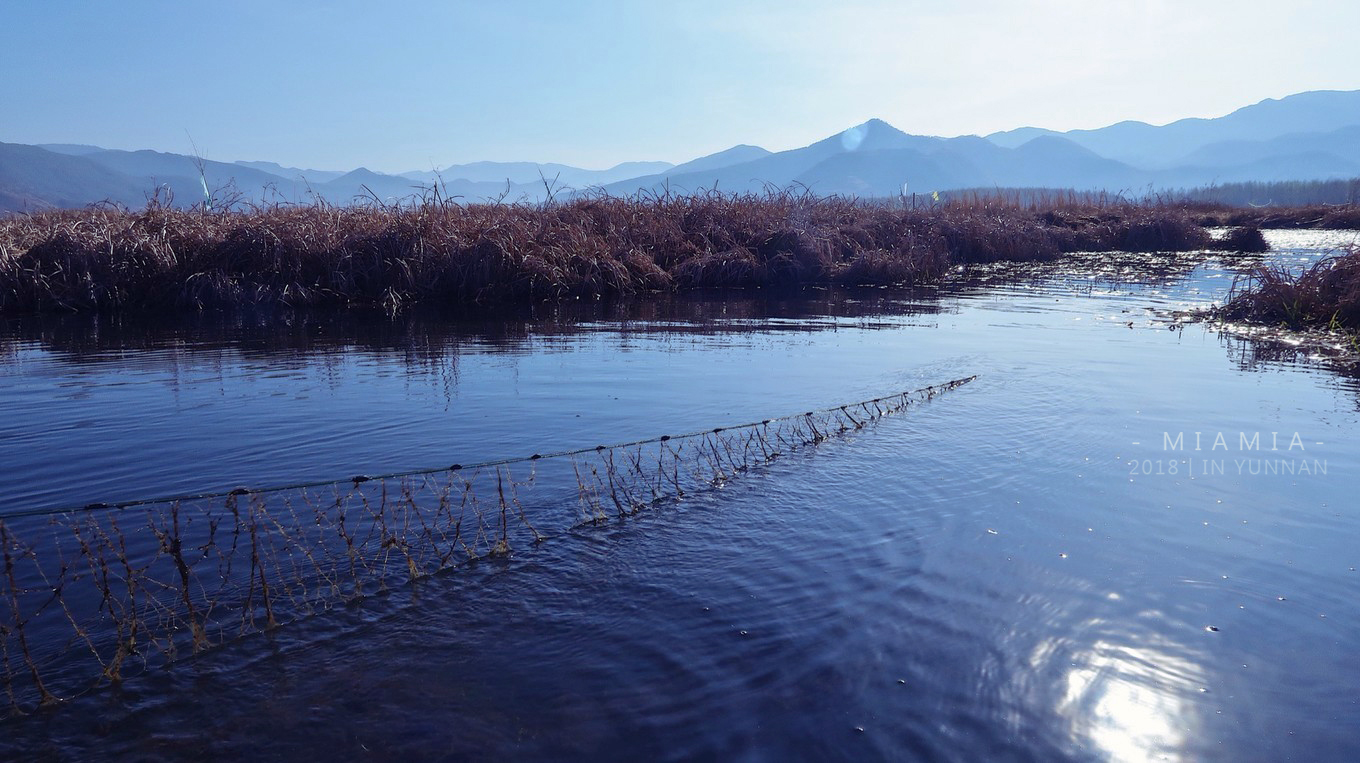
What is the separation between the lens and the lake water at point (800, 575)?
11.4 feet


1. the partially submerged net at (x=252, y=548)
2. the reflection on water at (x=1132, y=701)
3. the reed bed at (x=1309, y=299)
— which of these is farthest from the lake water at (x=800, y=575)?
the reed bed at (x=1309, y=299)

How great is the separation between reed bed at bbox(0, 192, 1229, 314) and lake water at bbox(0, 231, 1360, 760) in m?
7.38

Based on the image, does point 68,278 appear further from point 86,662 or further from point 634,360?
point 86,662

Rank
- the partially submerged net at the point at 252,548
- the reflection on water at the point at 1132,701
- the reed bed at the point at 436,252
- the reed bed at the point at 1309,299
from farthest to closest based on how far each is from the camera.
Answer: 1. the reed bed at the point at 436,252
2. the reed bed at the point at 1309,299
3. the partially submerged net at the point at 252,548
4. the reflection on water at the point at 1132,701

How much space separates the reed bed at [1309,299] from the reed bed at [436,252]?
10259 mm

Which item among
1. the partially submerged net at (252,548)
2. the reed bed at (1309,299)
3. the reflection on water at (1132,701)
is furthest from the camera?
the reed bed at (1309,299)

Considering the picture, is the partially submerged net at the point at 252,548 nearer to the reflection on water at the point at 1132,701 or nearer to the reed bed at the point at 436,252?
the reflection on water at the point at 1132,701

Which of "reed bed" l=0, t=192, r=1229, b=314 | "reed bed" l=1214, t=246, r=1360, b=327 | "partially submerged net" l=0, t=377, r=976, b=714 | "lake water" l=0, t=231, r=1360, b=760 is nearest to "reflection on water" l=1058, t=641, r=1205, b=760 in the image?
"lake water" l=0, t=231, r=1360, b=760

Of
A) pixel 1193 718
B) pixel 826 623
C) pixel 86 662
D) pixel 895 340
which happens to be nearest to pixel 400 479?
pixel 86 662

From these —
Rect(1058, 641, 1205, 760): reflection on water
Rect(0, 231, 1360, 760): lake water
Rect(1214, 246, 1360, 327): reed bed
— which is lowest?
Rect(1058, 641, 1205, 760): reflection on water

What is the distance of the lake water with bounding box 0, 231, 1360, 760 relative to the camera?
348 cm

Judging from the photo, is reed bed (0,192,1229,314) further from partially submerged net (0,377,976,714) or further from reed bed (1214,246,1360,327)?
partially submerged net (0,377,976,714)

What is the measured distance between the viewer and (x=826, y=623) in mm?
4332

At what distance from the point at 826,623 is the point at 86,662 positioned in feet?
11.7
